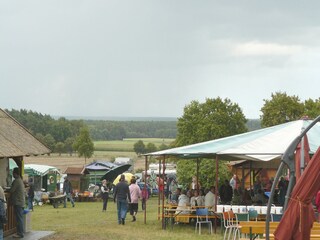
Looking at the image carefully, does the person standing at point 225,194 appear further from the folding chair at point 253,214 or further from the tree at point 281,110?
the tree at point 281,110

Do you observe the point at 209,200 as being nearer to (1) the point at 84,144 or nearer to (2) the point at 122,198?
(2) the point at 122,198

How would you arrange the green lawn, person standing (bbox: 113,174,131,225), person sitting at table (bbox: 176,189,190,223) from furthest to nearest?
person standing (bbox: 113,174,131,225), person sitting at table (bbox: 176,189,190,223), the green lawn

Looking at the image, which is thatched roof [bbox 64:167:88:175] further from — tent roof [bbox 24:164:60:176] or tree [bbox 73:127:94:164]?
tree [bbox 73:127:94:164]

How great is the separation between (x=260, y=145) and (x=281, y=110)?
118 ft

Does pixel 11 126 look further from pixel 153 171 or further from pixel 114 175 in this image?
pixel 153 171

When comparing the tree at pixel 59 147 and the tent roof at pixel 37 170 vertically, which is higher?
the tree at pixel 59 147

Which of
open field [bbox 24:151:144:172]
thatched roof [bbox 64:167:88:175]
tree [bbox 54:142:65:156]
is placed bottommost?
thatched roof [bbox 64:167:88:175]

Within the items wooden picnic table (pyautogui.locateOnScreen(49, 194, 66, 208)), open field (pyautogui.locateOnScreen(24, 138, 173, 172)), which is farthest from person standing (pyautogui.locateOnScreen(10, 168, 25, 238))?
open field (pyautogui.locateOnScreen(24, 138, 173, 172))

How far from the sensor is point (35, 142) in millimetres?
19844

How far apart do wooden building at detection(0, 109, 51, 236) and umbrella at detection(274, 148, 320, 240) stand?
335 inches

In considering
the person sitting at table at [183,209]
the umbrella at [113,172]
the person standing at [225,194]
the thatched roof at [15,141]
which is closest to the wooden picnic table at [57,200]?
the umbrella at [113,172]

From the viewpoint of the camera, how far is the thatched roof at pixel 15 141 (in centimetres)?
1672

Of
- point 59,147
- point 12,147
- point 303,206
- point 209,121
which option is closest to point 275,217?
point 12,147

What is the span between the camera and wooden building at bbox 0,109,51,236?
17.1 meters
